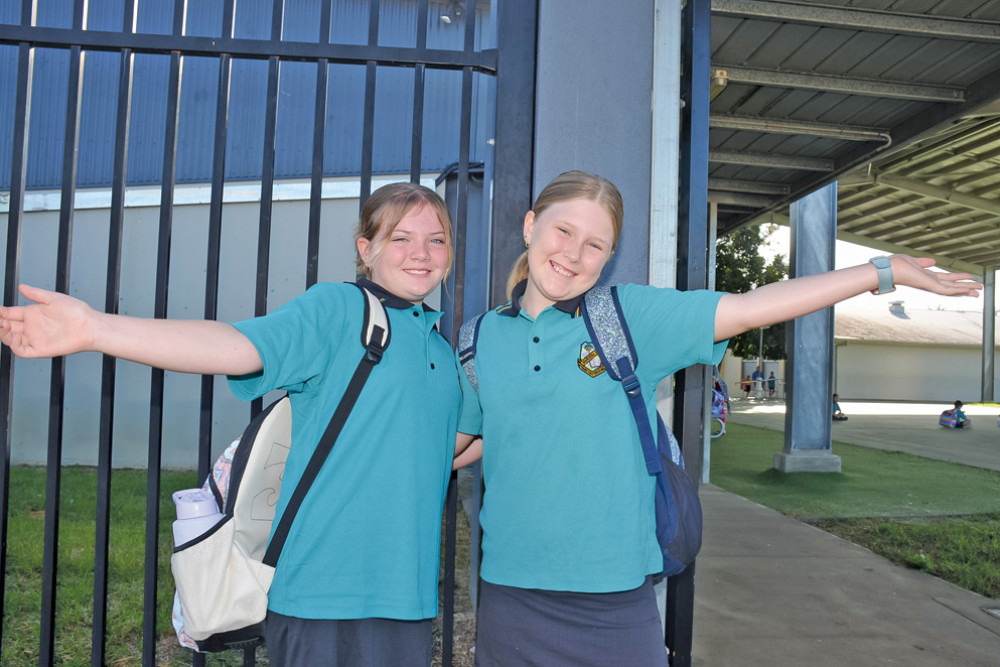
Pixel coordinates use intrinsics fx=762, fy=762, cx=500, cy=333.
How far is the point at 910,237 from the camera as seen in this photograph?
63.6 ft

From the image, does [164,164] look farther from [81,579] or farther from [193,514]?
[81,579]

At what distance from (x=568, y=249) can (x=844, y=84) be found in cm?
575

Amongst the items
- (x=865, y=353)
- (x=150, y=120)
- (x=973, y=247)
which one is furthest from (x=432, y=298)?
(x=865, y=353)

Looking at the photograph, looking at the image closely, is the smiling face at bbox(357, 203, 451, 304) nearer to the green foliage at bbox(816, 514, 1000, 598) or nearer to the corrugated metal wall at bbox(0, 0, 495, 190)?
the green foliage at bbox(816, 514, 1000, 598)

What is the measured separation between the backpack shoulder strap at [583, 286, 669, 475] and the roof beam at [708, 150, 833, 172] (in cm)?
783

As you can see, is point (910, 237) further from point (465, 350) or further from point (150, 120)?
point (465, 350)

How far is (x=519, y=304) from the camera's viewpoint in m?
2.05

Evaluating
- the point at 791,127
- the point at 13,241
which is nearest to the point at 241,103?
the point at 791,127

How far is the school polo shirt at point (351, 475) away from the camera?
179 centimetres

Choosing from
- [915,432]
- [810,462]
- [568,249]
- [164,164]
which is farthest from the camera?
[915,432]

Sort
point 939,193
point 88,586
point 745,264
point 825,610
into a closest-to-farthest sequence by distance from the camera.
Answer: point 825,610 → point 88,586 → point 939,193 → point 745,264

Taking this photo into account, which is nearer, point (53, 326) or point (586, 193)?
point (53, 326)

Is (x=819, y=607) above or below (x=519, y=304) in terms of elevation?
below

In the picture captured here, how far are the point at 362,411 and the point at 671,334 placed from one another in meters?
0.78
